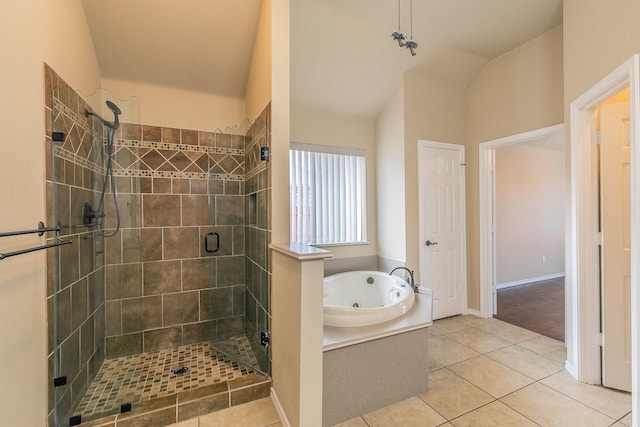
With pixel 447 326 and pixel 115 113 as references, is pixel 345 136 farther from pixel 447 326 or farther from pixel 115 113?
pixel 447 326

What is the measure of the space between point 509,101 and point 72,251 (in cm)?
418

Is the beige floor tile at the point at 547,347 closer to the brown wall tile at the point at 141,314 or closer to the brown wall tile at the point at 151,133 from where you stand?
the brown wall tile at the point at 141,314

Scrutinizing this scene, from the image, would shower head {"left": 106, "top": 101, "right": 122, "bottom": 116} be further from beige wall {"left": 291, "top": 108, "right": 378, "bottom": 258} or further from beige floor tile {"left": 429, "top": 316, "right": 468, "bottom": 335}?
beige floor tile {"left": 429, "top": 316, "right": 468, "bottom": 335}

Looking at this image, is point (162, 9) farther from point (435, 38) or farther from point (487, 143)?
point (487, 143)

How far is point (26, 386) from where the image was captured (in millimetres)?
1272

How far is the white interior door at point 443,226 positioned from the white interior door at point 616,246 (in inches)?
56.5

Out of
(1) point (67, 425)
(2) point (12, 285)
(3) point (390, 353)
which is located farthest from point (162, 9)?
(3) point (390, 353)

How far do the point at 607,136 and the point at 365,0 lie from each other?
2.17 meters

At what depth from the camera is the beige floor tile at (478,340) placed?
2.58 meters

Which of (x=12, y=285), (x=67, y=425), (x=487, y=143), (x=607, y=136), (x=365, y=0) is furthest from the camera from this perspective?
(x=487, y=143)

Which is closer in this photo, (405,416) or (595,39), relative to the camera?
(405,416)

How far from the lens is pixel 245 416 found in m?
1.71

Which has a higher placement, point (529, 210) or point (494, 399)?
point (529, 210)

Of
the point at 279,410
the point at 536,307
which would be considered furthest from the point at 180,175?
the point at 536,307
